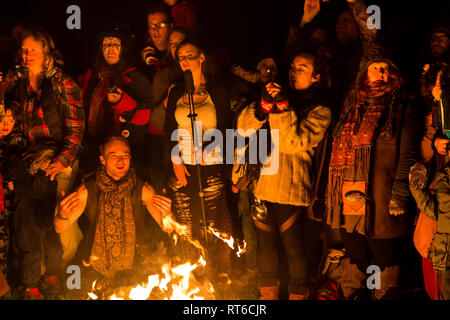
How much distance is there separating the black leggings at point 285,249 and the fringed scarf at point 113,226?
48.4 inches

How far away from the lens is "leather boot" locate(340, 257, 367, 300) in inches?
187

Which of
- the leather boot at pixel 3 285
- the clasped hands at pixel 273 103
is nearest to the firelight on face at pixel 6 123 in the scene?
the leather boot at pixel 3 285

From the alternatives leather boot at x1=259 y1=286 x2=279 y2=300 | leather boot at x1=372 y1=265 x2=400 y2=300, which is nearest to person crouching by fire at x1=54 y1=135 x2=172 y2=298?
leather boot at x1=259 y1=286 x2=279 y2=300

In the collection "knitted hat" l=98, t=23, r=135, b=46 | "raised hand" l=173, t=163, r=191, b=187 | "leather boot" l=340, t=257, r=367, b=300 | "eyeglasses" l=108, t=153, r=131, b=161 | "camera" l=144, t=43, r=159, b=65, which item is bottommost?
"leather boot" l=340, t=257, r=367, b=300

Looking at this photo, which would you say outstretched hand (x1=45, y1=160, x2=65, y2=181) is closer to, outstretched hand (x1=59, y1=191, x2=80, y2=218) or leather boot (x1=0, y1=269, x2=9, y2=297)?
outstretched hand (x1=59, y1=191, x2=80, y2=218)

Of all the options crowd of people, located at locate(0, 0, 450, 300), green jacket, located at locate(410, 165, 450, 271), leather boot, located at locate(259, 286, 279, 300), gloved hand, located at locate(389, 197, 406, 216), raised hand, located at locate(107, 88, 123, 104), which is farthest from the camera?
raised hand, located at locate(107, 88, 123, 104)

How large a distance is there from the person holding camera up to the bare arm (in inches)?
8.7

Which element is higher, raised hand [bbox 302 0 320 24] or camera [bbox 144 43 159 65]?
raised hand [bbox 302 0 320 24]

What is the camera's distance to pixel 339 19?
4.91m

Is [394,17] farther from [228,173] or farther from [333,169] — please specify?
[228,173]

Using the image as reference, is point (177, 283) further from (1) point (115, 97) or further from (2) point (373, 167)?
(2) point (373, 167)
